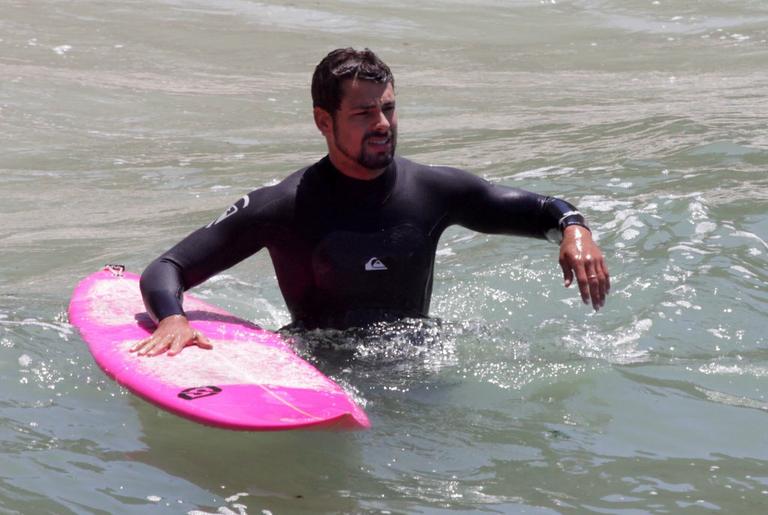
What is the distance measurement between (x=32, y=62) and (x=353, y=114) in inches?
315

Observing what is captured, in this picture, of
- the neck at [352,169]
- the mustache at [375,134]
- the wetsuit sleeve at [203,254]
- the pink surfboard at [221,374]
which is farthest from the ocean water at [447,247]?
the mustache at [375,134]

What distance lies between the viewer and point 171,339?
14.9 feet

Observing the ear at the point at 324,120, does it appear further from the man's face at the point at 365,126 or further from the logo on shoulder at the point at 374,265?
the logo on shoulder at the point at 374,265

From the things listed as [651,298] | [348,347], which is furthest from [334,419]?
[651,298]

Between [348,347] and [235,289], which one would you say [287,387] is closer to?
[348,347]

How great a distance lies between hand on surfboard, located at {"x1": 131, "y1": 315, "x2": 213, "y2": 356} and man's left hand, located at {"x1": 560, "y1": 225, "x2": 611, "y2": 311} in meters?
1.27

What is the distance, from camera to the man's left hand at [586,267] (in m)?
4.29

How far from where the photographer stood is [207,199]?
827 centimetres

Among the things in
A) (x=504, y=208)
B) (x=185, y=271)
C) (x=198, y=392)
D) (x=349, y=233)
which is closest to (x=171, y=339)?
(x=185, y=271)

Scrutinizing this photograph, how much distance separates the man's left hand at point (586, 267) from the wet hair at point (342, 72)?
0.82 m

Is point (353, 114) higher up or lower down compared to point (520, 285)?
higher up

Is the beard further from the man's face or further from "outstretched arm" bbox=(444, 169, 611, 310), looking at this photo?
"outstretched arm" bbox=(444, 169, 611, 310)

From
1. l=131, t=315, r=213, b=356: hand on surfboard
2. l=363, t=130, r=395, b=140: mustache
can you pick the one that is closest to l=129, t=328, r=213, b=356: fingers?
l=131, t=315, r=213, b=356: hand on surfboard

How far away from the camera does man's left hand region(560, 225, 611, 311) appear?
429cm
